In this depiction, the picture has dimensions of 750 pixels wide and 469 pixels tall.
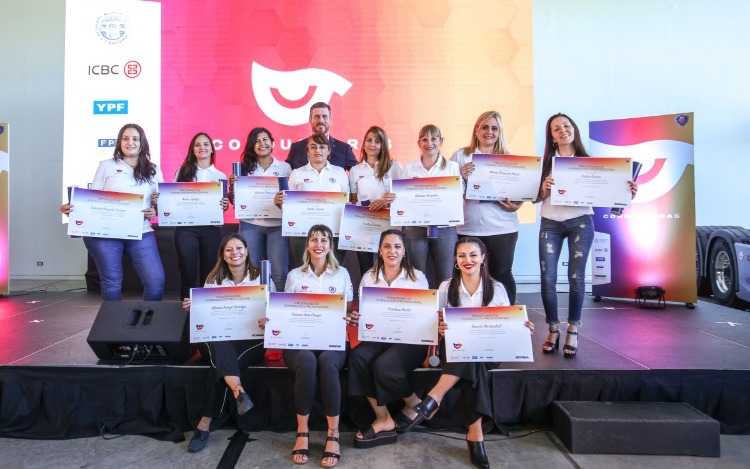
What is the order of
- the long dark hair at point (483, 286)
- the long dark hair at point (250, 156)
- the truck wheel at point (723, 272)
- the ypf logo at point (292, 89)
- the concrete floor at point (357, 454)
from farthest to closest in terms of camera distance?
1. the ypf logo at point (292, 89)
2. the truck wheel at point (723, 272)
3. the long dark hair at point (250, 156)
4. the long dark hair at point (483, 286)
5. the concrete floor at point (357, 454)

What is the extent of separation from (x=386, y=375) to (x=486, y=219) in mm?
1181

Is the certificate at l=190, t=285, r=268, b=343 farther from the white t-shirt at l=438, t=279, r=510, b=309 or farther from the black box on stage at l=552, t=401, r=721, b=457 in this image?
the black box on stage at l=552, t=401, r=721, b=457

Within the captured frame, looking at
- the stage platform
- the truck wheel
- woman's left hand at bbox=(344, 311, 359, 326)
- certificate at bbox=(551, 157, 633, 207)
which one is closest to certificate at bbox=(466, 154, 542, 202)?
certificate at bbox=(551, 157, 633, 207)

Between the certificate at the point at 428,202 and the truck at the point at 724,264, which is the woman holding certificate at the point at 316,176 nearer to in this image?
the certificate at the point at 428,202

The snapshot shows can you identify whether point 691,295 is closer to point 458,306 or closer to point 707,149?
point 707,149

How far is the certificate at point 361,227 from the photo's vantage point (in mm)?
2859

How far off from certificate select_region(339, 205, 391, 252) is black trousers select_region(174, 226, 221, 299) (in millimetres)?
979

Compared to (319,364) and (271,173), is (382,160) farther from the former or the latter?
(319,364)

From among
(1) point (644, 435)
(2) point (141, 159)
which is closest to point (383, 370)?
(1) point (644, 435)

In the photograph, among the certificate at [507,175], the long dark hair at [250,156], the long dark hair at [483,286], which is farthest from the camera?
the long dark hair at [250,156]

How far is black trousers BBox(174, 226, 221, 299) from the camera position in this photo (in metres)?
3.13

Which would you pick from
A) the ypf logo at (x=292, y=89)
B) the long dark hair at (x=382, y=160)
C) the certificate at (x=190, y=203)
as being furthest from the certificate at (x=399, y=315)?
the ypf logo at (x=292, y=89)

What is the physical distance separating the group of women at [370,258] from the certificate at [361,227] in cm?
8

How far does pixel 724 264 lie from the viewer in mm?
4957
